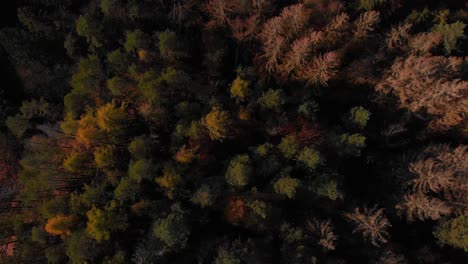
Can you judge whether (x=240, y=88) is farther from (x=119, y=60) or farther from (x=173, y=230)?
(x=173, y=230)

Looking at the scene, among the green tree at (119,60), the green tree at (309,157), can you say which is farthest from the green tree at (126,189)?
the green tree at (309,157)

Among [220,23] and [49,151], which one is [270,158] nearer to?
[220,23]

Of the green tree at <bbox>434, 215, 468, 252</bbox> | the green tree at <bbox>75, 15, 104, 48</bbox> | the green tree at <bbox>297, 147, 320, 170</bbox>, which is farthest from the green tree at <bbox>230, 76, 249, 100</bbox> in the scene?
the green tree at <bbox>434, 215, 468, 252</bbox>

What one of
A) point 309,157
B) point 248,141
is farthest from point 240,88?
point 309,157

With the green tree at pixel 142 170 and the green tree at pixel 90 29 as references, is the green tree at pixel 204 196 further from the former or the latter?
the green tree at pixel 90 29

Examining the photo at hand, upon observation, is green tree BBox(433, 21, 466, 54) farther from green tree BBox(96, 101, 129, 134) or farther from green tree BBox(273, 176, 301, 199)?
green tree BBox(96, 101, 129, 134)
